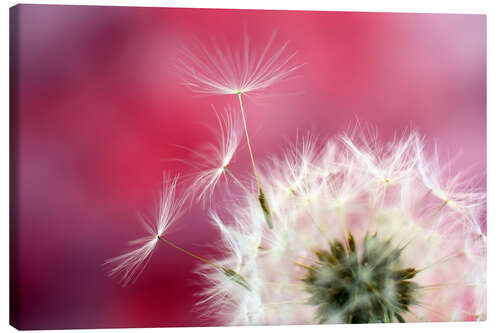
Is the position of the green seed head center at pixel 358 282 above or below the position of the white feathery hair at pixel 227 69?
below

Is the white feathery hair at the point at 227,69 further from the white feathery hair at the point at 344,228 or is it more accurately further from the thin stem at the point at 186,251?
the thin stem at the point at 186,251

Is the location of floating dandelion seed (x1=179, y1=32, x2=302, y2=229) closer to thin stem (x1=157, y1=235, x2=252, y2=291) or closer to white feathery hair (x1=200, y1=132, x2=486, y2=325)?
white feathery hair (x1=200, y1=132, x2=486, y2=325)

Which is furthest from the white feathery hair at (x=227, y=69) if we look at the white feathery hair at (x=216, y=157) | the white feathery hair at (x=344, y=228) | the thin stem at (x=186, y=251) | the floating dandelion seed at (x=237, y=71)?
the thin stem at (x=186, y=251)

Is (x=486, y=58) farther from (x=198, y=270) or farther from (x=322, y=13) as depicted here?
(x=198, y=270)

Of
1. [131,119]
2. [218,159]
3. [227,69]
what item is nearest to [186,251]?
[218,159]

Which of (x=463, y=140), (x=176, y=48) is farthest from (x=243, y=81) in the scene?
(x=463, y=140)

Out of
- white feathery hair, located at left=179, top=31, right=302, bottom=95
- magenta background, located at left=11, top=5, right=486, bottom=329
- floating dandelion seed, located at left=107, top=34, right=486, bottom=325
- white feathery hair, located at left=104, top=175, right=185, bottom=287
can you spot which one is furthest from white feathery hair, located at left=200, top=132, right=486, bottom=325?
white feathery hair, located at left=179, top=31, right=302, bottom=95

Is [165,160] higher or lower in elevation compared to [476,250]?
higher
